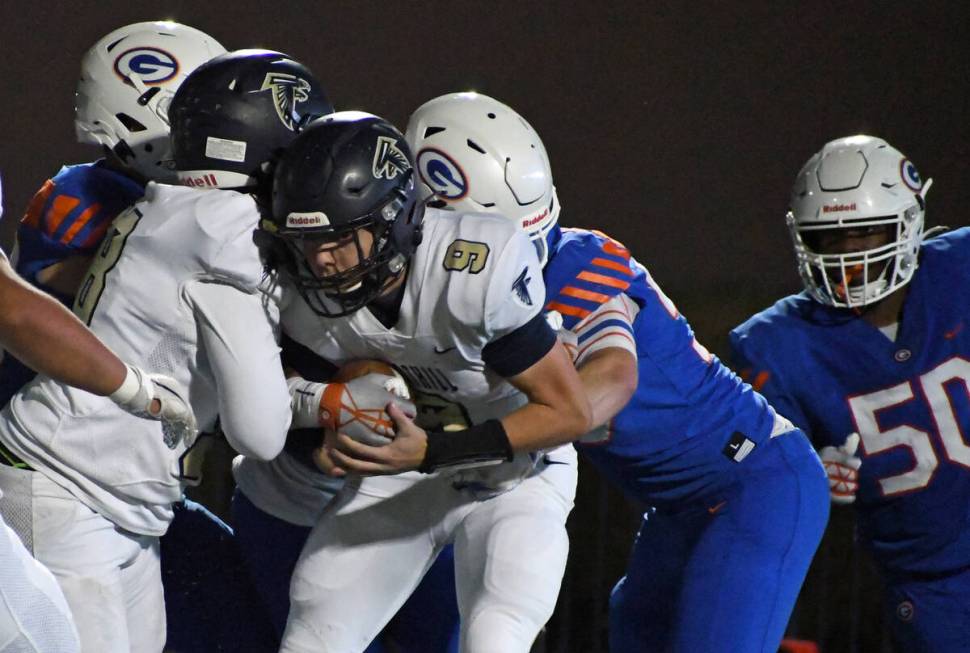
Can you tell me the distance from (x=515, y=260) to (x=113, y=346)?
65 centimetres

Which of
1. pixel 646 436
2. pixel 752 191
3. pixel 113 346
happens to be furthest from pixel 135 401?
pixel 752 191

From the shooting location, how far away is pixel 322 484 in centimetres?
269

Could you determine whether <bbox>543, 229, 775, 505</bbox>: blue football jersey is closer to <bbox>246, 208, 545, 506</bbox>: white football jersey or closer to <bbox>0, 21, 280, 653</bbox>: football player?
<bbox>246, 208, 545, 506</bbox>: white football jersey

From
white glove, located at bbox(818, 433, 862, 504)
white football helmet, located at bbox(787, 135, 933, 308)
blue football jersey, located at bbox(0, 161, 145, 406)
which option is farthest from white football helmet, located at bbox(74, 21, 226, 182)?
white glove, located at bbox(818, 433, 862, 504)

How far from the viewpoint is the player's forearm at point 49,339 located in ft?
6.37

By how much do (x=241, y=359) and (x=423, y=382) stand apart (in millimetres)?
390

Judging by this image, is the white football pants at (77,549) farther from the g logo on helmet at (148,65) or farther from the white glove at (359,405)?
the g logo on helmet at (148,65)

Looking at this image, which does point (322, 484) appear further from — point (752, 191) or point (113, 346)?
point (752, 191)

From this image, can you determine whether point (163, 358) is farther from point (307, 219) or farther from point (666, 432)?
point (666, 432)

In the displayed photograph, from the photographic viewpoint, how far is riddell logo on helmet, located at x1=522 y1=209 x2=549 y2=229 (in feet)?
8.70

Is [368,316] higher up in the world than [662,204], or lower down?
higher up

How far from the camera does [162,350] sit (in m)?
2.22

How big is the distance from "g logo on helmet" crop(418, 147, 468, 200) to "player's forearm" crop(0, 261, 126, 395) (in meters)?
0.84

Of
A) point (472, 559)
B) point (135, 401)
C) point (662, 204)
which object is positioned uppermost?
point (135, 401)
